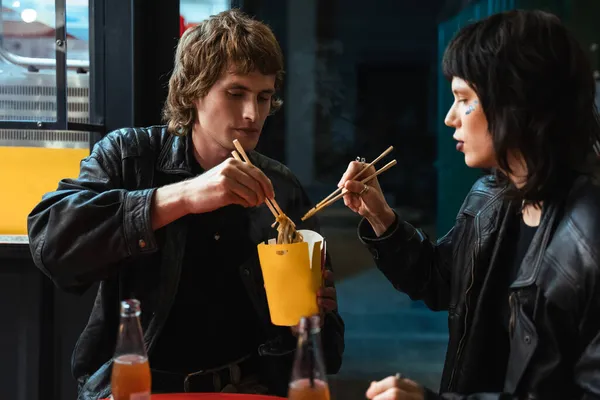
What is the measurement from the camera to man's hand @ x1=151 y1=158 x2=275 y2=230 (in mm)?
1444

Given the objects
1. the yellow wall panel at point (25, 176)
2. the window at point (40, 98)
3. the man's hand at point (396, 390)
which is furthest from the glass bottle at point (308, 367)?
the yellow wall panel at point (25, 176)

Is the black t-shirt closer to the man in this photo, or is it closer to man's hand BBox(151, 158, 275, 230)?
the man

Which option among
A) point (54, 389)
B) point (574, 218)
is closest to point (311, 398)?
point (574, 218)

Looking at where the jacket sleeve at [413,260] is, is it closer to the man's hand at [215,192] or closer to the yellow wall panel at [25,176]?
the man's hand at [215,192]

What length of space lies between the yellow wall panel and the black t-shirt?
82 centimetres

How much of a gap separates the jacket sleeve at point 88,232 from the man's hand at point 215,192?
0.12 ft

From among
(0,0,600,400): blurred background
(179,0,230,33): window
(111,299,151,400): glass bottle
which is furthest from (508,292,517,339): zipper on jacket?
(179,0,230,33): window

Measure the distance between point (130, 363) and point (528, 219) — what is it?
3.01ft

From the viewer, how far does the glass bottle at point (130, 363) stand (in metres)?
1.08

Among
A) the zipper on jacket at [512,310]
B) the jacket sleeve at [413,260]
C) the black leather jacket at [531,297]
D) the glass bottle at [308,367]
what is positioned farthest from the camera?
the jacket sleeve at [413,260]

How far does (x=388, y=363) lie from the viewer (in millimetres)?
3201

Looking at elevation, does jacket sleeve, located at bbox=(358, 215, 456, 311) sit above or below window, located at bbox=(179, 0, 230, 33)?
below

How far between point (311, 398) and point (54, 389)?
5.35 ft

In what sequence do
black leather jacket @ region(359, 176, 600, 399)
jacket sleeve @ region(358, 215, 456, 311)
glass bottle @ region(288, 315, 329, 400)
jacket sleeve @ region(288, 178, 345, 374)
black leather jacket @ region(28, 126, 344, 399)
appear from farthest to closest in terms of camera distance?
jacket sleeve @ region(288, 178, 345, 374) < jacket sleeve @ region(358, 215, 456, 311) < black leather jacket @ region(28, 126, 344, 399) < black leather jacket @ region(359, 176, 600, 399) < glass bottle @ region(288, 315, 329, 400)
